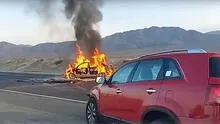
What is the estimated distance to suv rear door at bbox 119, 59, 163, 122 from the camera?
9023mm

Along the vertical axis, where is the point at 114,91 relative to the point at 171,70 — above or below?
below

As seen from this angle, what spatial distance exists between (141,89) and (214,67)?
158 centimetres

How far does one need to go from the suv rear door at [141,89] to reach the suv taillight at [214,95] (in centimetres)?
115

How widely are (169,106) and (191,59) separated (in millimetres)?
811

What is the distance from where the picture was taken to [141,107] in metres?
9.23

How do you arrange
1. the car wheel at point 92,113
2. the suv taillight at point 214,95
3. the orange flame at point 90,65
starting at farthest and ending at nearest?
the orange flame at point 90,65
the car wheel at point 92,113
the suv taillight at point 214,95

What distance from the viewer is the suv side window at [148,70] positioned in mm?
9227

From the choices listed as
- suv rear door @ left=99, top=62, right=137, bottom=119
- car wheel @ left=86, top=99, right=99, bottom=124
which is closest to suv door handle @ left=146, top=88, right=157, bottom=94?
suv rear door @ left=99, top=62, right=137, bottom=119

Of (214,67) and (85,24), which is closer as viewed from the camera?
(214,67)

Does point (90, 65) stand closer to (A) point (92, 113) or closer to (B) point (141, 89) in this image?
(A) point (92, 113)

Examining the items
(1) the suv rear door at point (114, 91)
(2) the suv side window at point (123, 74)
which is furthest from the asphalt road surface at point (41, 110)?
(2) the suv side window at point (123, 74)

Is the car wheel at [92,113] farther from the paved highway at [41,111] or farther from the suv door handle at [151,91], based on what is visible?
the suv door handle at [151,91]

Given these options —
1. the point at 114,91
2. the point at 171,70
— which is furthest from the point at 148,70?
the point at 114,91

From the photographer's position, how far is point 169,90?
28.2ft
